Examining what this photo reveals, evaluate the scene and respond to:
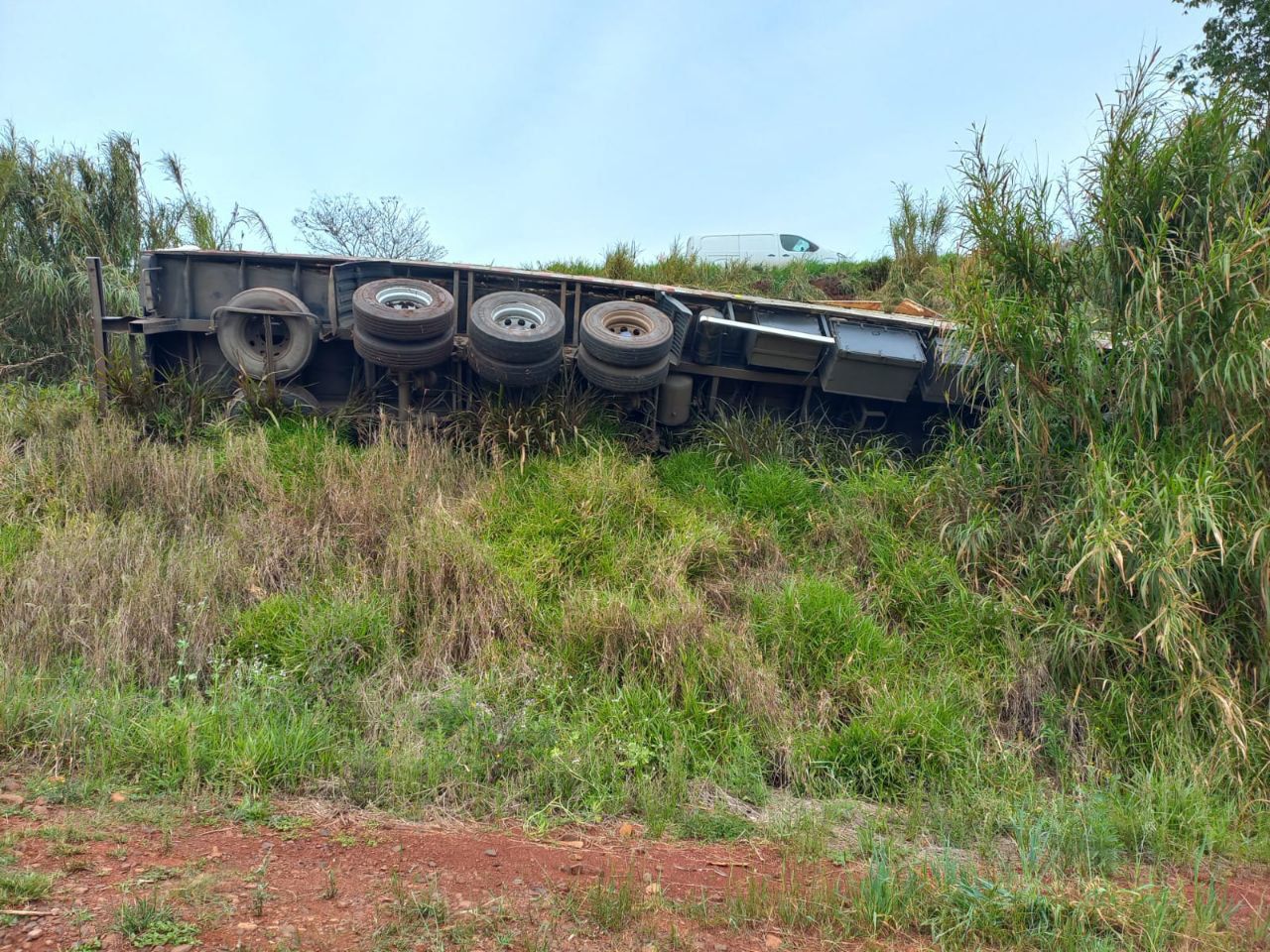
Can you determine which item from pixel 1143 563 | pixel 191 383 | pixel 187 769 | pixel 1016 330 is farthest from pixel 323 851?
pixel 191 383

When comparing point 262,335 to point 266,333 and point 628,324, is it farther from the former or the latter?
point 628,324

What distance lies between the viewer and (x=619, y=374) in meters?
8.17

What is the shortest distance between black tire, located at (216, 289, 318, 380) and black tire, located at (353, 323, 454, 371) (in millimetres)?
645

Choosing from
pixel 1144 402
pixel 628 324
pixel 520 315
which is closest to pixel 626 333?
pixel 628 324

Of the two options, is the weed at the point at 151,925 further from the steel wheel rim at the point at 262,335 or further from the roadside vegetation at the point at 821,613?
the steel wheel rim at the point at 262,335

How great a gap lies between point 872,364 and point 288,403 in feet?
17.2

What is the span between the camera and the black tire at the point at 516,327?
25.9 ft

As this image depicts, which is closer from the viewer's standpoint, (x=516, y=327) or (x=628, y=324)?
(x=516, y=327)

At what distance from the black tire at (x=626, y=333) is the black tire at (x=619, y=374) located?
0.05m

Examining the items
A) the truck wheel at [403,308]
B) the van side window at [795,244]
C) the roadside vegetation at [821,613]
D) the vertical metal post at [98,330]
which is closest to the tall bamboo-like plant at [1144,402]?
the roadside vegetation at [821,613]

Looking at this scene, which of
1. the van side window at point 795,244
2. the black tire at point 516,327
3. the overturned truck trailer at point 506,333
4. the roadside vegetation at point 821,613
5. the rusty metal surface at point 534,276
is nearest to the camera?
the roadside vegetation at point 821,613

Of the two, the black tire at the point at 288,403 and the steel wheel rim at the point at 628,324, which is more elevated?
the steel wheel rim at the point at 628,324

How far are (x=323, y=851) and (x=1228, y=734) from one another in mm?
4690

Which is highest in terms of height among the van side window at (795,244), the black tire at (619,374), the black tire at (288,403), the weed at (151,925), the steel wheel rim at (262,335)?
the van side window at (795,244)
